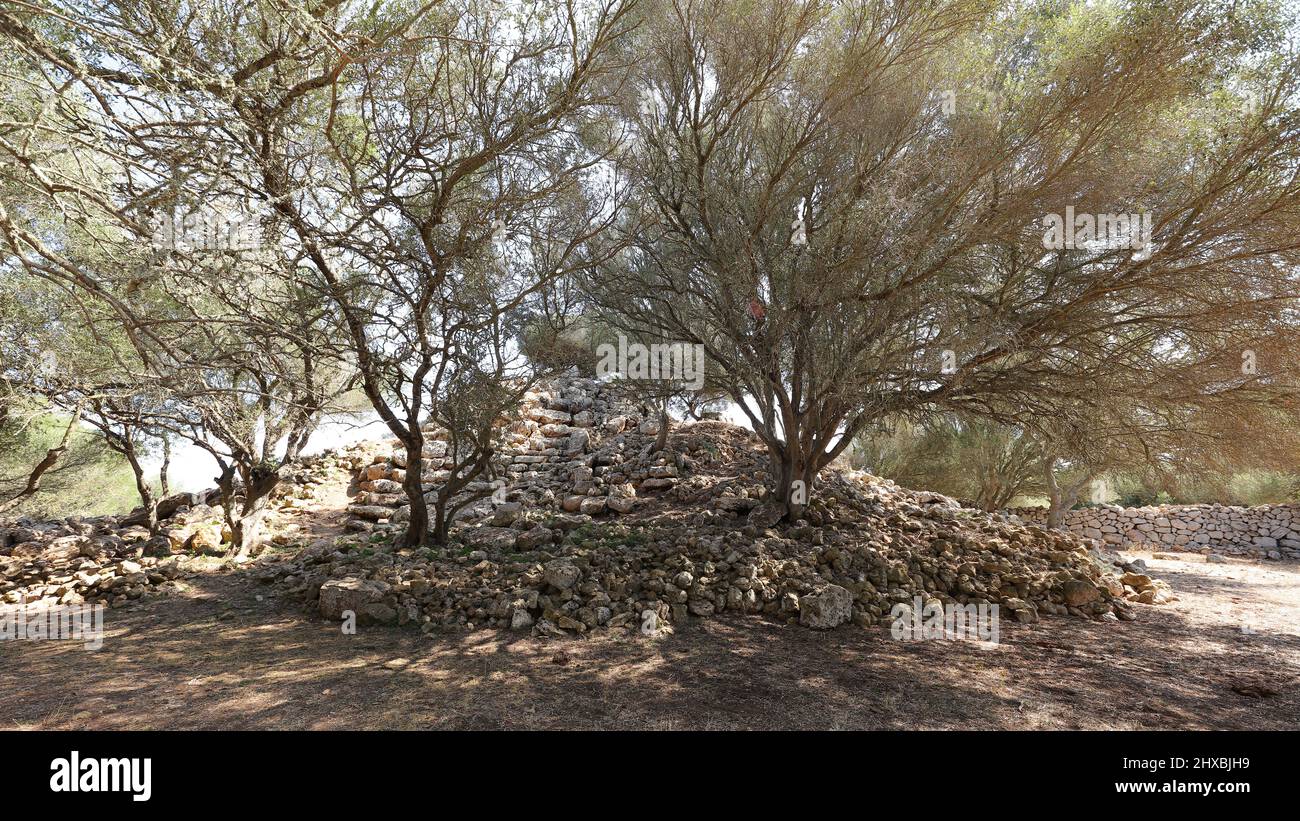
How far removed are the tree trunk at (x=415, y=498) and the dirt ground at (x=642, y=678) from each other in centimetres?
187

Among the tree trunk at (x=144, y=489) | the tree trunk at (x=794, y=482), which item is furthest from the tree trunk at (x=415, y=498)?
the tree trunk at (x=144, y=489)

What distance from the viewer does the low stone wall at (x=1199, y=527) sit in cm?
1338

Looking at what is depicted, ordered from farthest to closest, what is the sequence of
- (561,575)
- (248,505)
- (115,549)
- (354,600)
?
(248,505), (115,549), (561,575), (354,600)

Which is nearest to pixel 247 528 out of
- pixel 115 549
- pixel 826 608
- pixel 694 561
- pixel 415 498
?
pixel 115 549

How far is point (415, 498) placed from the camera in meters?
7.50

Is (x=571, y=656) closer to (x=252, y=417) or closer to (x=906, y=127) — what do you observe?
(x=906, y=127)

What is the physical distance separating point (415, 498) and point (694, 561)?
3.66 metres

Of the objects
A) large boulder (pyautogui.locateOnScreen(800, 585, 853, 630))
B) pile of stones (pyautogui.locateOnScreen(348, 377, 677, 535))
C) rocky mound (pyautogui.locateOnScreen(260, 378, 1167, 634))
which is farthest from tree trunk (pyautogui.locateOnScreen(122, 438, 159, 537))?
large boulder (pyautogui.locateOnScreen(800, 585, 853, 630))

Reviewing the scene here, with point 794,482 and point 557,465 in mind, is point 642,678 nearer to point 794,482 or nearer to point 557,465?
point 794,482

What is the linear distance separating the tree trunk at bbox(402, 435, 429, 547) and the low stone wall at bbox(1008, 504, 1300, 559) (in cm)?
1239

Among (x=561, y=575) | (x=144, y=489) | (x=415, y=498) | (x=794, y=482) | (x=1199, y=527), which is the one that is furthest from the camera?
(x=1199, y=527)

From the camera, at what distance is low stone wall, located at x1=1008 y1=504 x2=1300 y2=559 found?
13383 millimetres

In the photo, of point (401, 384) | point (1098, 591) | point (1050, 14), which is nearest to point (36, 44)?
point (401, 384)

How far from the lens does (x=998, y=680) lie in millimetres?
4223
